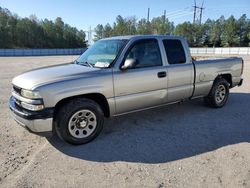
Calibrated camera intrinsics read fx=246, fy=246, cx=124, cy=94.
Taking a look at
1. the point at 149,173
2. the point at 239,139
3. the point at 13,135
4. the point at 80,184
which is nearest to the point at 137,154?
the point at 149,173

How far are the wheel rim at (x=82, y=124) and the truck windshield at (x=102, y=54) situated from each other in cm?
95

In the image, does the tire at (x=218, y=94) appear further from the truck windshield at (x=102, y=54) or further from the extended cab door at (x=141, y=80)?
the truck windshield at (x=102, y=54)

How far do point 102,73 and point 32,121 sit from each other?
4.65 feet

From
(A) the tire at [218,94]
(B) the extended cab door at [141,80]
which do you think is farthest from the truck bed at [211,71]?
(B) the extended cab door at [141,80]

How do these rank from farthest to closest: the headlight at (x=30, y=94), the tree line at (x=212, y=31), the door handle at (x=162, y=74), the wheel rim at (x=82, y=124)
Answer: the tree line at (x=212, y=31), the door handle at (x=162, y=74), the wheel rim at (x=82, y=124), the headlight at (x=30, y=94)

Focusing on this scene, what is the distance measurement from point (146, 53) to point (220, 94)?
278 centimetres

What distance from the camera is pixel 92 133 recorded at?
14.6 ft

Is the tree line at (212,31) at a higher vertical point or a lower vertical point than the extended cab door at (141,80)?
higher

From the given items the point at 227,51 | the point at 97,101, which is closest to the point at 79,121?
the point at 97,101

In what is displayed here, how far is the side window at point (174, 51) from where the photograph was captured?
17.5 feet

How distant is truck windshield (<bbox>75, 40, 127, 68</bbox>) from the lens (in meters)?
4.67

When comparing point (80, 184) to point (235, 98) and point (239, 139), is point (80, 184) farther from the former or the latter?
point (235, 98)

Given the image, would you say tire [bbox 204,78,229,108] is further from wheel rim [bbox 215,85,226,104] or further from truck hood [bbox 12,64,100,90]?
truck hood [bbox 12,64,100,90]

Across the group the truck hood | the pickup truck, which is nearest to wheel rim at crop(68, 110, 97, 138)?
the pickup truck
